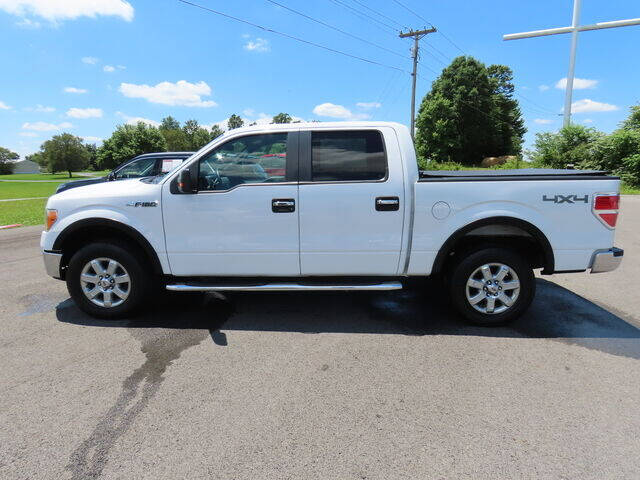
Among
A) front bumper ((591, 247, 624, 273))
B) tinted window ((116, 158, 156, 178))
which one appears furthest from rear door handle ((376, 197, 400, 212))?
tinted window ((116, 158, 156, 178))

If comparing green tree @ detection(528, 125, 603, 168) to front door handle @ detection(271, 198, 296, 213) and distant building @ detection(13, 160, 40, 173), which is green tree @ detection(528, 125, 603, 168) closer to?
front door handle @ detection(271, 198, 296, 213)

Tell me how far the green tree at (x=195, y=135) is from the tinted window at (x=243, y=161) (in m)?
106

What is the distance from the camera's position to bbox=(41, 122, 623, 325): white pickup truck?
3.74 metres

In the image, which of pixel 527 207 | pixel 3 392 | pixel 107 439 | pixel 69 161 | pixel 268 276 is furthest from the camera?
pixel 69 161

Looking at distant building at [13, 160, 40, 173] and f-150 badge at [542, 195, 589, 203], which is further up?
distant building at [13, 160, 40, 173]

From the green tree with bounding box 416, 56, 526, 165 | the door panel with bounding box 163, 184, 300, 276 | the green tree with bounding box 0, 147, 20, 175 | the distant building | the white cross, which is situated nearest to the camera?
the door panel with bounding box 163, 184, 300, 276

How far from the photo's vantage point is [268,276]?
4055 mm

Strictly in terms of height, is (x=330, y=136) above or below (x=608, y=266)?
above

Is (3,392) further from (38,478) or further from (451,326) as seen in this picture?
(451,326)

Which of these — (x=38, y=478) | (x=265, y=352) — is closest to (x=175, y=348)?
(x=265, y=352)

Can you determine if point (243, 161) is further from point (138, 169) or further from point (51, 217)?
point (138, 169)

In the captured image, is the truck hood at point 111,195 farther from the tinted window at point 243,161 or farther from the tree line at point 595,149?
the tree line at point 595,149

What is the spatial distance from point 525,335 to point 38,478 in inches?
155

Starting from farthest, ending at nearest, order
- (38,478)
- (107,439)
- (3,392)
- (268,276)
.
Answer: (268,276)
(3,392)
(107,439)
(38,478)
